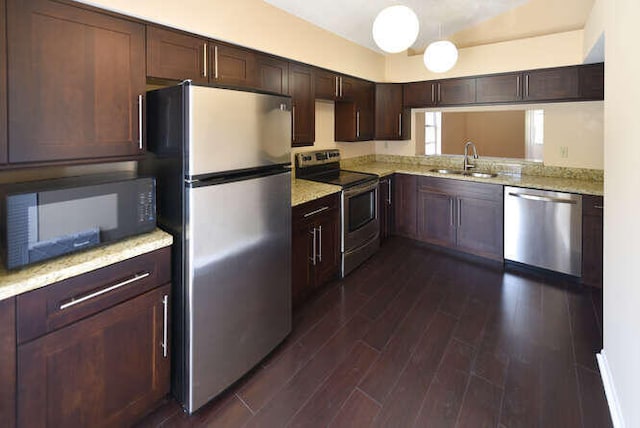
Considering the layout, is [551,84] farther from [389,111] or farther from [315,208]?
[315,208]

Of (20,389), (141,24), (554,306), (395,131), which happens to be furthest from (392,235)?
(20,389)

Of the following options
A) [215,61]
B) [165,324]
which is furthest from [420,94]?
[165,324]

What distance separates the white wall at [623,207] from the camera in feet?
4.77

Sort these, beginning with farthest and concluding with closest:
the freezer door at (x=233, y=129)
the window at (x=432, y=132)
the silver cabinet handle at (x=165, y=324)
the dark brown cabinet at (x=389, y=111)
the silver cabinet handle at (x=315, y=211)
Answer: the window at (x=432, y=132) → the dark brown cabinet at (x=389, y=111) → the silver cabinet handle at (x=315, y=211) → the silver cabinet handle at (x=165, y=324) → the freezer door at (x=233, y=129)

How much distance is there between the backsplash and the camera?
3678 millimetres

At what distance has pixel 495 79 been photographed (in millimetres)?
3922

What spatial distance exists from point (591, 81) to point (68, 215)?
4.33m

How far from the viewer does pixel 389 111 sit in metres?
4.61

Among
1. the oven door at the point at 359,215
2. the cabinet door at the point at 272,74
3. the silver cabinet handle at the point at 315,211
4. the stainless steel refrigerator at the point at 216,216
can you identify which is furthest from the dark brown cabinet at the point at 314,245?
the cabinet door at the point at 272,74

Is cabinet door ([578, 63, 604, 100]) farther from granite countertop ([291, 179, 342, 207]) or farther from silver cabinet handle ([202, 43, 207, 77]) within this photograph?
silver cabinet handle ([202, 43, 207, 77])

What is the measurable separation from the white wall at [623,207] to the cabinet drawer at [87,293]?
212 centimetres

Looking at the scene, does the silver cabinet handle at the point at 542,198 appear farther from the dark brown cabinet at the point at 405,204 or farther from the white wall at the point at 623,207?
the white wall at the point at 623,207

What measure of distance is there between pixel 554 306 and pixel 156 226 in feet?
10.2

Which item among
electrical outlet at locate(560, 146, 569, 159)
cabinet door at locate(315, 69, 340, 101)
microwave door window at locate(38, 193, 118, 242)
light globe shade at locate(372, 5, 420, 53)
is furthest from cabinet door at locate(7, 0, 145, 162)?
electrical outlet at locate(560, 146, 569, 159)
